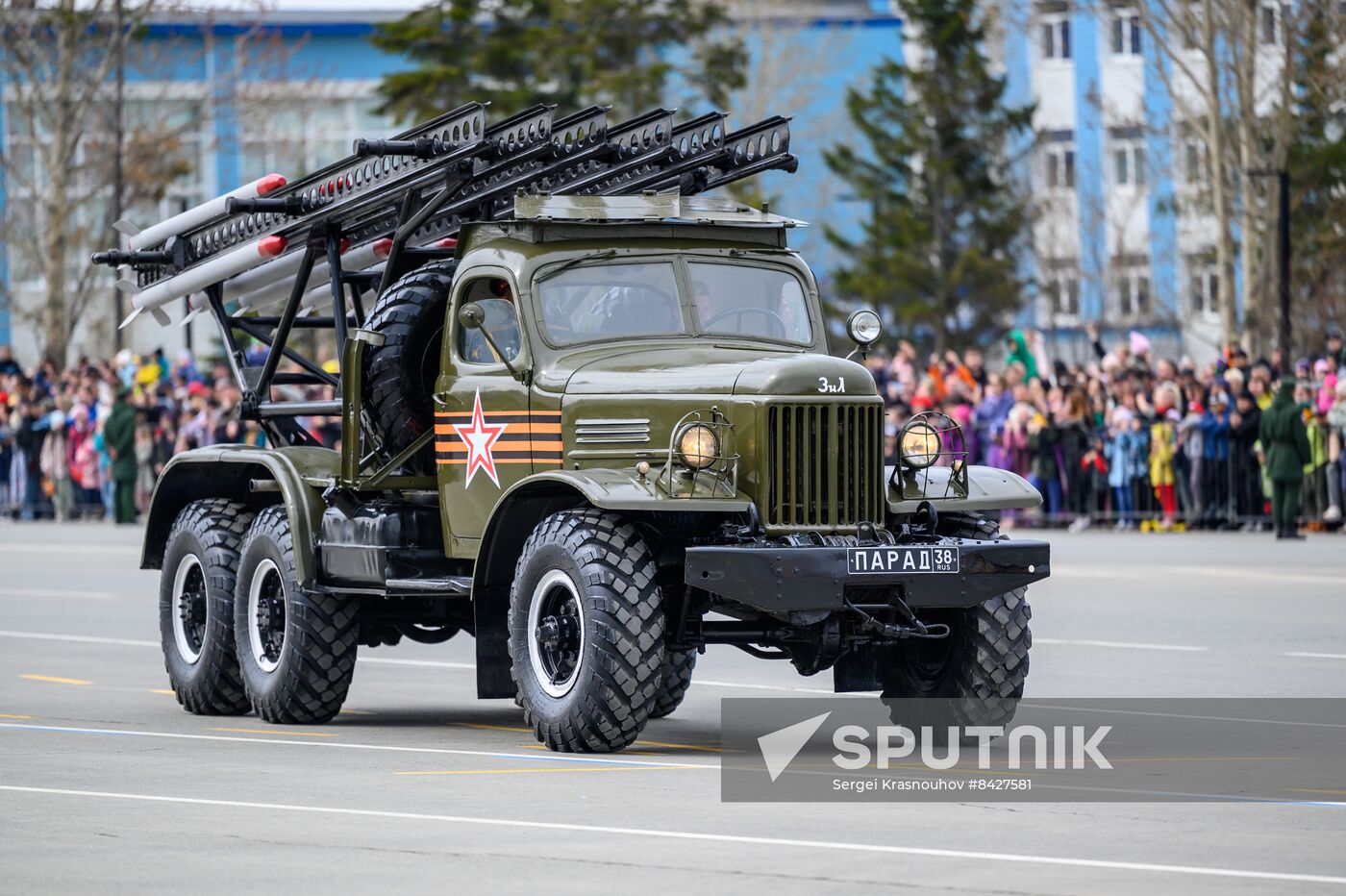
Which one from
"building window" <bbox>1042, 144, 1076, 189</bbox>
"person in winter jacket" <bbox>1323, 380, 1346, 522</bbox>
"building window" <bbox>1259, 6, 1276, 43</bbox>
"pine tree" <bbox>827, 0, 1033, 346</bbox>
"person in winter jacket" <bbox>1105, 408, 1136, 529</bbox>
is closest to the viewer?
"person in winter jacket" <bbox>1323, 380, 1346, 522</bbox>

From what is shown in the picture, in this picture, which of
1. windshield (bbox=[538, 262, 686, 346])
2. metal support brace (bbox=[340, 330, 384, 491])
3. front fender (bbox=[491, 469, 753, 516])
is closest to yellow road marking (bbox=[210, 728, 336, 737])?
metal support brace (bbox=[340, 330, 384, 491])

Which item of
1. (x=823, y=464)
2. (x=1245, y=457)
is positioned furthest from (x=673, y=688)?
(x=1245, y=457)

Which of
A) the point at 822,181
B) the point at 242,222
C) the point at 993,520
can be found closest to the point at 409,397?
the point at 242,222

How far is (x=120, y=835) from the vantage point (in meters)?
9.73

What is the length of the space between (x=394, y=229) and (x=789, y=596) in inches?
177

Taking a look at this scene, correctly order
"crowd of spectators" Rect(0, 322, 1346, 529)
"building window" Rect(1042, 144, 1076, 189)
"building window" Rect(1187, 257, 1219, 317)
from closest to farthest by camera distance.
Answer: "crowd of spectators" Rect(0, 322, 1346, 529) < "building window" Rect(1187, 257, 1219, 317) < "building window" Rect(1042, 144, 1076, 189)

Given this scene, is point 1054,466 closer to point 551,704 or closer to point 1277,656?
point 1277,656

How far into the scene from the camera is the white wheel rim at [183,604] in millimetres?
15570

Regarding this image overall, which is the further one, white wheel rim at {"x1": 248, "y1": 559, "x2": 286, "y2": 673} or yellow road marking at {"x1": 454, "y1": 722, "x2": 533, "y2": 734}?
white wheel rim at {"x1": 248, "y1": 559, "x2": 286, "y2": 673}

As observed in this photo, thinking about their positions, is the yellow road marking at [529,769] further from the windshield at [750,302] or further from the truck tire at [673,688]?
the windshield at [750,302]

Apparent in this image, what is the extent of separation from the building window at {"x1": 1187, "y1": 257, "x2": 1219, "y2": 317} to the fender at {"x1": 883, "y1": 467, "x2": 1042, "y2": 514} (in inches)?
1764

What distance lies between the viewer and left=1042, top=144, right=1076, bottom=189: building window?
64.6 metres

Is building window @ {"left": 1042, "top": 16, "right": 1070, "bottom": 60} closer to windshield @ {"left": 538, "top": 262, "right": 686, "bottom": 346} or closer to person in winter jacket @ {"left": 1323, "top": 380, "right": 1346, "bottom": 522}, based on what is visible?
person in winter jacket @ {"left": 1323, "top": 380, "right": 1346, "bottom": 522}

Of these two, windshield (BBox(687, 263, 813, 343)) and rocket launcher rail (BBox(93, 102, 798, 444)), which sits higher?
rocket launcher rail (BBox(93, 102, 798, 444))
